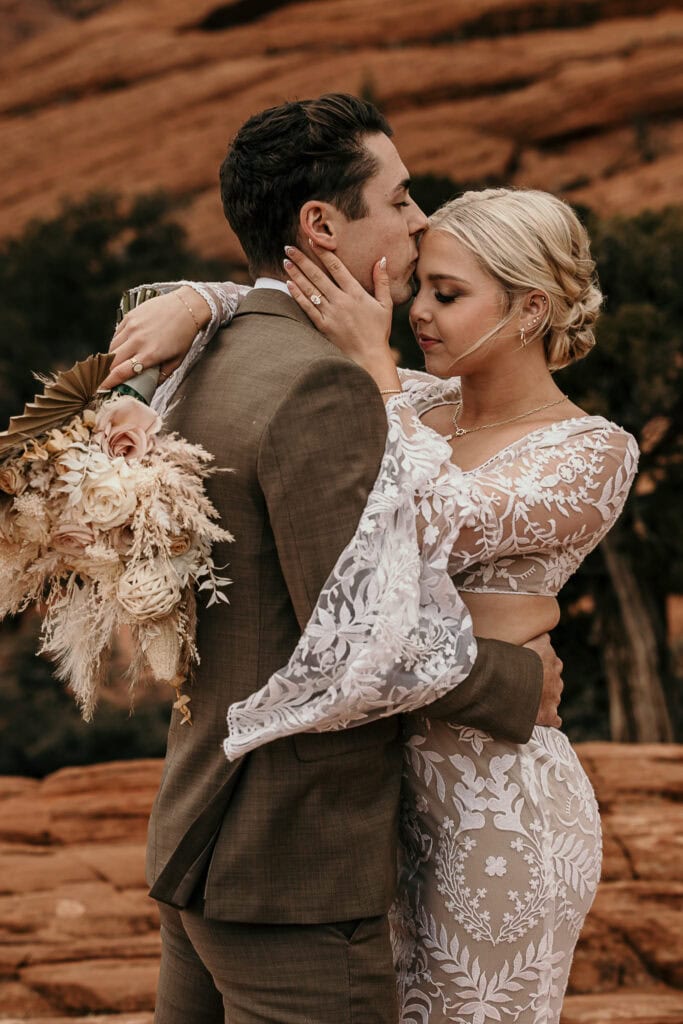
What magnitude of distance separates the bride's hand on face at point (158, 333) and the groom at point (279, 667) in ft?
0.22

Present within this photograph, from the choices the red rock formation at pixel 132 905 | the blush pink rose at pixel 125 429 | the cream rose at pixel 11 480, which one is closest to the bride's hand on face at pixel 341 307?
the blush pink rose at pixel 125 429

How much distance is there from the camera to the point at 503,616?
2.58 m

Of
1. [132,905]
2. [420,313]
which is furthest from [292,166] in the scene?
[132,905]

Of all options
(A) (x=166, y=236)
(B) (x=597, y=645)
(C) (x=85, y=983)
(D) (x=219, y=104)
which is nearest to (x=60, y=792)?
(C) (x=85, y=983)

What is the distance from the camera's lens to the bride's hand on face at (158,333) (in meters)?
2.14

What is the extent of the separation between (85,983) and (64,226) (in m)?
10.4

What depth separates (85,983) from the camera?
435 cm

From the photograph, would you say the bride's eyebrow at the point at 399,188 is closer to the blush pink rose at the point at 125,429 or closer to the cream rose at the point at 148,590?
the blush pink rose at the point at 125,429

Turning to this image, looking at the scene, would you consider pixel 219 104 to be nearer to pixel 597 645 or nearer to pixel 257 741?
pixel 597 645

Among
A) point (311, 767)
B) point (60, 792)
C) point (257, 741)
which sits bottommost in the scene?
point (60, 792)

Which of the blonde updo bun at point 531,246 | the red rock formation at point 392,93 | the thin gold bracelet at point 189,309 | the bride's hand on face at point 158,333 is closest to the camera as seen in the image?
the bride's hand on face at point 158,333

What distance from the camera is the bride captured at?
2393 millimetres

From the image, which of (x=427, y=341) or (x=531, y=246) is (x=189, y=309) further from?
(x=531, y=246)

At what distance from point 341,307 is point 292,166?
1.02 feet
